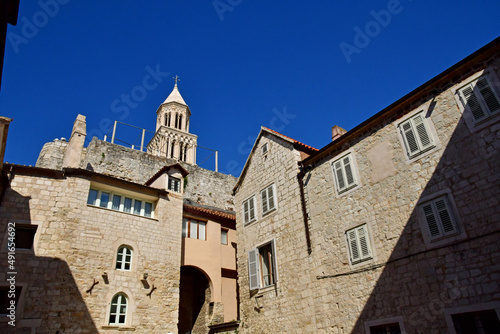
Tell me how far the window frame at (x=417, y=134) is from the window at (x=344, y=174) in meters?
2.10

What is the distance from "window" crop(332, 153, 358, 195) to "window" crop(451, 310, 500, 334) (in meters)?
5.19

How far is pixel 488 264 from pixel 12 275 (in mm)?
16087

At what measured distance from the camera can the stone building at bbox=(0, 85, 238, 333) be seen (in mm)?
14414

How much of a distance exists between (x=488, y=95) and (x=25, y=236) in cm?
1771

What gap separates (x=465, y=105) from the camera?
34.6 ft

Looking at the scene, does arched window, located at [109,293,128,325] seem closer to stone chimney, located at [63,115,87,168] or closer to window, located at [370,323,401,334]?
stone chimney, located at [63,115,87,168]

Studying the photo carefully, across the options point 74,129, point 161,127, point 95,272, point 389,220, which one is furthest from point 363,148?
point 161,127

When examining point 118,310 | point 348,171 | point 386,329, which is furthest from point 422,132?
point 118,310

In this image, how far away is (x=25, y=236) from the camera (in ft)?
49.7

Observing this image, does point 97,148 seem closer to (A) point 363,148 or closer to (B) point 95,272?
(B) point 95,272

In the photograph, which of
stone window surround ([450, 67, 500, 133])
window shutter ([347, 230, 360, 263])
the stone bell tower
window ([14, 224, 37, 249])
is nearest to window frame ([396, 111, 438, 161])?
stone window surround ([450, 67, 500, 133])

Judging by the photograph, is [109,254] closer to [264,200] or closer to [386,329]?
[264,200]

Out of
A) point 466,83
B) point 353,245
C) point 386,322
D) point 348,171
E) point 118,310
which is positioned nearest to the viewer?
point 386,322

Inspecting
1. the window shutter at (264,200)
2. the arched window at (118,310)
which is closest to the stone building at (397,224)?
the window shutter at (264,200)
